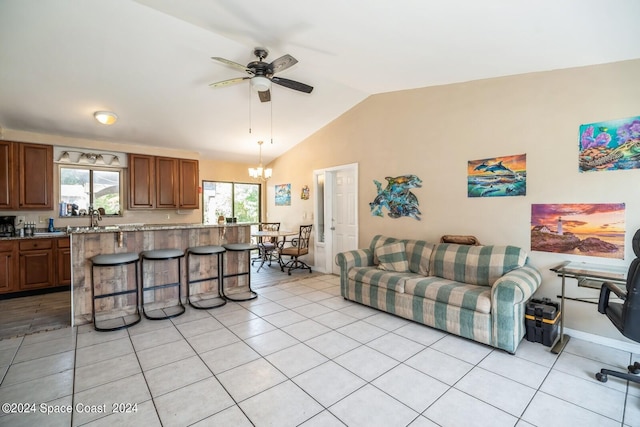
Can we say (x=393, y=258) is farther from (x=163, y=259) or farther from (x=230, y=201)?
(x=230, y=201)

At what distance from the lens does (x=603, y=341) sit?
2.88 meters

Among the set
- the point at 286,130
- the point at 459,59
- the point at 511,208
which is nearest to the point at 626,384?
the point at 511,208

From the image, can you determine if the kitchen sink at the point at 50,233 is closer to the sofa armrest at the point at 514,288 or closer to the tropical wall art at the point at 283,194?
the tropical wall art at the point at 283,194

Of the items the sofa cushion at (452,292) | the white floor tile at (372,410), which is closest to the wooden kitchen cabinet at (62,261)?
the white floor tile at (372,410)

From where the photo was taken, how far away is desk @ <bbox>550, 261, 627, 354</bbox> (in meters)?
2.52

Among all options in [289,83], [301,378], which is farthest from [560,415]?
[289,83]

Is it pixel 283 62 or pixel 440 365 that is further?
pixel 283 62

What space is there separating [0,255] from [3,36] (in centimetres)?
312

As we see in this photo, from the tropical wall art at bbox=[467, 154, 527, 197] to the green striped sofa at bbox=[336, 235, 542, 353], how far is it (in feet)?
2.27

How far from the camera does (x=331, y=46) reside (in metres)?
3.15

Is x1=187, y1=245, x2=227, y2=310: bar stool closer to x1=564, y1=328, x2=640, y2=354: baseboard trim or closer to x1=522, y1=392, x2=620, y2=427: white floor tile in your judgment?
x1=522, y1=392, x2=620, y2=427: white floor tile

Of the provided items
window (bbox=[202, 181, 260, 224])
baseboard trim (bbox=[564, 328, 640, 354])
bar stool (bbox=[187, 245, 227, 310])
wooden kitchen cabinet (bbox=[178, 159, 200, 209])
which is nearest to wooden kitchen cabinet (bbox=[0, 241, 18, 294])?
wooden kitchen cabinet (bbox=[178, 159, 200, 209])

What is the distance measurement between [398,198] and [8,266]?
233 inches

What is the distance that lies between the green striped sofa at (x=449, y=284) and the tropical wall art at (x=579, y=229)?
1.07ft
